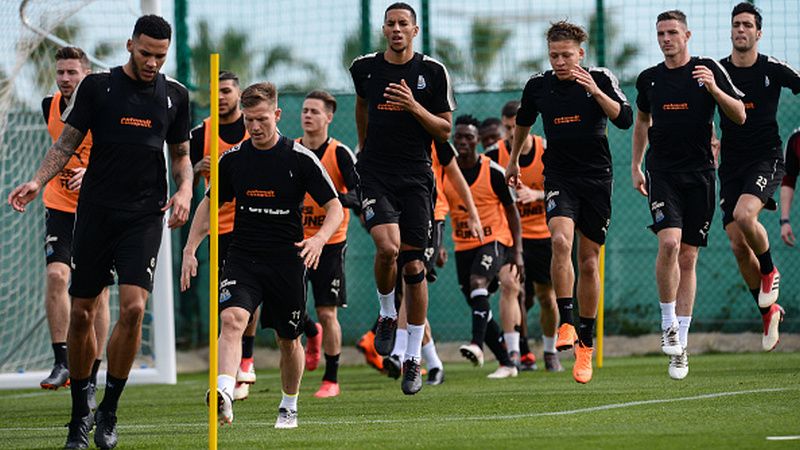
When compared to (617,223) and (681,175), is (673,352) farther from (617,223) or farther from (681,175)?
(617,223)

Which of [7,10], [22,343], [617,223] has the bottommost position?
[22,343]

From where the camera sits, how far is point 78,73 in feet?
35.7

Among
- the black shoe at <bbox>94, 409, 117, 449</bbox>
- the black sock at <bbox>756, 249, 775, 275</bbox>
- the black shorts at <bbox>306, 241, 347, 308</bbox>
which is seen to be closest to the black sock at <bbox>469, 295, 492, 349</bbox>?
the black shorts at <bbox>306, 241, 347, 308</bbox>

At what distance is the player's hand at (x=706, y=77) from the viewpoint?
10.1 metres

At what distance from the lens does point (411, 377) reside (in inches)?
403

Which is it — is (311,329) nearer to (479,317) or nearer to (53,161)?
(479,317)

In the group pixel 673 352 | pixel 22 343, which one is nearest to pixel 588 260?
pixel 673 352

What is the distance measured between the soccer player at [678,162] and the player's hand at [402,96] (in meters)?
2.09

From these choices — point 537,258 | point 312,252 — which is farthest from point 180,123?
point 537,258

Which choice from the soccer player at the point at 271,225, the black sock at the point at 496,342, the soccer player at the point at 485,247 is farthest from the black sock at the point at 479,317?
the soccer player at the point at 271,225

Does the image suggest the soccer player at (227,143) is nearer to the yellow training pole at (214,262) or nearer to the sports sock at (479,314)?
the sports sock at (479,314)

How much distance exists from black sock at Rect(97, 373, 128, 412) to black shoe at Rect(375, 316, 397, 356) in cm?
294

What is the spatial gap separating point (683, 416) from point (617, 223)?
334 inches

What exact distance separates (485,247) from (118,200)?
21.1ft
